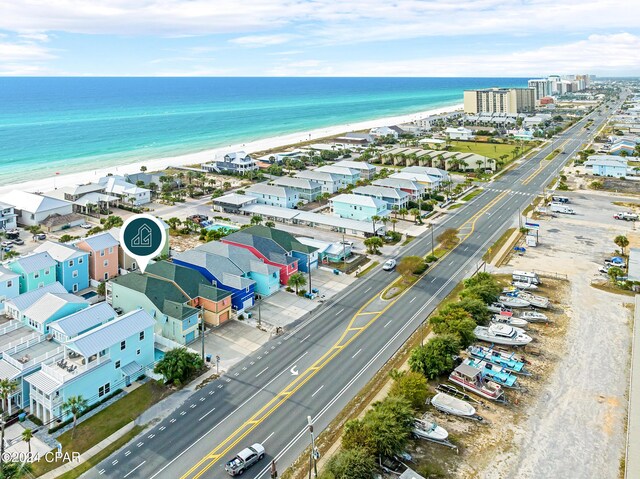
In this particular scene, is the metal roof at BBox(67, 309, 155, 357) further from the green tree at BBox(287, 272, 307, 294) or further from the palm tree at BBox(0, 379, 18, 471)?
the green tree at BBox(287, 272, 307, 294)

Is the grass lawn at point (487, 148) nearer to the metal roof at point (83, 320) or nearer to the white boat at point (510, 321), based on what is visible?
the white boat at point (510, 321)

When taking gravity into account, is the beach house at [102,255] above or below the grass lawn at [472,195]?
below

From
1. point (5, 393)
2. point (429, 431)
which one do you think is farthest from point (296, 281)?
point (5, 393)

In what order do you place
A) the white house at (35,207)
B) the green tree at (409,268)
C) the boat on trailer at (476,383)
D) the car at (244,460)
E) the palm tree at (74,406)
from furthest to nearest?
1. the white house at (35,207)
2. the green tree at (409,268)
3. the boat on trailer at (476,383)
4. the palm tree at (74,406)
5. the car at (244,460)

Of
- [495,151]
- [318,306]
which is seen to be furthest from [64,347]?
[495,151]

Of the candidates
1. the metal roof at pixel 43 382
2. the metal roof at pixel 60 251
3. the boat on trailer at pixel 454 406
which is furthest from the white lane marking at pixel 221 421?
the metal roof at pixel 60 251

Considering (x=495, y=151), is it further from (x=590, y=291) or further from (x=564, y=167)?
(x=590, y=291)

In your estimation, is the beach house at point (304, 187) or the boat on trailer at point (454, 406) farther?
the beach house at point (304, 187)

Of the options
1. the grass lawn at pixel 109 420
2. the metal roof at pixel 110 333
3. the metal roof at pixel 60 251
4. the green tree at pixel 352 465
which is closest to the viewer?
the green tree at pixel 352 465
